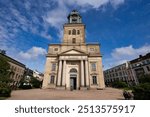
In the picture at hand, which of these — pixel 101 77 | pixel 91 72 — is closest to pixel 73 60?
pixel 91 72

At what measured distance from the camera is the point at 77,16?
37719 mm

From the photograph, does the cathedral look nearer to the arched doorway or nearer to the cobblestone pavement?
the arched doorway

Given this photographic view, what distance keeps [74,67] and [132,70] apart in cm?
3446

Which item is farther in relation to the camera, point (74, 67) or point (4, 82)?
point (74, 67)

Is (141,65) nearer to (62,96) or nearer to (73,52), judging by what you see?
(73,52)

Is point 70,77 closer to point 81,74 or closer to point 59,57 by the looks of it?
point 81,74

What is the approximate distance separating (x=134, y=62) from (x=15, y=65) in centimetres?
5383

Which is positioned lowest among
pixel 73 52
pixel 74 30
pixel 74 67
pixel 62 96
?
pixel 62 96

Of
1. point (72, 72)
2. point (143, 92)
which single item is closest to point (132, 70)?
point (72, 72)

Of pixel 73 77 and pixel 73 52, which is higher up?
pixel 73 52

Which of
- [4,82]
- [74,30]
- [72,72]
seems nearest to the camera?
[4,82]

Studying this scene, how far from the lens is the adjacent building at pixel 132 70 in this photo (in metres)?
43.8

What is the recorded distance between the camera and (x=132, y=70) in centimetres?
4997

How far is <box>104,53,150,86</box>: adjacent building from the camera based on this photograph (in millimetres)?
43806
